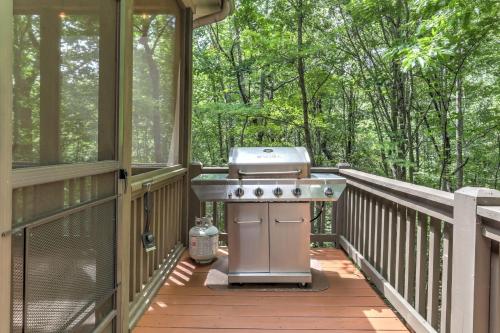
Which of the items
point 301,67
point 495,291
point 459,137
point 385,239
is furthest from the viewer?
point 301,67

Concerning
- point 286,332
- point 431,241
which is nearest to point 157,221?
point 286,332

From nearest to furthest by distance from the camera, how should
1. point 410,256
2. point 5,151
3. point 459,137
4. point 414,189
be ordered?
point 5,151 → point 414,189 → point 410,256 → point 459,137

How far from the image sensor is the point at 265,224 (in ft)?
9.75

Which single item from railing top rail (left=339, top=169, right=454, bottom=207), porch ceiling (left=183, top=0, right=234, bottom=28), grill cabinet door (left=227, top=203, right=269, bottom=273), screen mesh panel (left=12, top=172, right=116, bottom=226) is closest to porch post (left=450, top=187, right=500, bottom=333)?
railing top rail (left=339, top=169, right=454, bottom=207)

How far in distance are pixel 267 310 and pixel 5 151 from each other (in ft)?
6.87

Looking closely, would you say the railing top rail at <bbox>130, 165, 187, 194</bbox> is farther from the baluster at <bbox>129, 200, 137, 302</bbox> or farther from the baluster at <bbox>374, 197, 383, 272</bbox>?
the baluster at <bbox>374, 197, 383, 272</bbox>

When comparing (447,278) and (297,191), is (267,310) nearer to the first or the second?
(297,191)

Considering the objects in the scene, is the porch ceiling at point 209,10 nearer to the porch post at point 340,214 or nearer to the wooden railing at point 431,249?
the porch post at point 340,214

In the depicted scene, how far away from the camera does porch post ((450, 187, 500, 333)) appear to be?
151 centimetres

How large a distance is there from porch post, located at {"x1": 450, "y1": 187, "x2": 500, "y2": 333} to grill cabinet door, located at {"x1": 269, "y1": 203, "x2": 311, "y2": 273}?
1.40 m

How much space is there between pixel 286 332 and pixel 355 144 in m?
8.01

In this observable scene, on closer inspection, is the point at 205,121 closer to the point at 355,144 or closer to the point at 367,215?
the point at 355,144

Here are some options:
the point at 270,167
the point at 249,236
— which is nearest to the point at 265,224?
the point at 249,236

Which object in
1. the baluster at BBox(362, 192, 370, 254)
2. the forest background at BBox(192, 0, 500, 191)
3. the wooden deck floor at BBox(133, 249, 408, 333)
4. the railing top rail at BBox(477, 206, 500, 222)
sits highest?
the forest background at BBox(192, 0, 500, 191)
